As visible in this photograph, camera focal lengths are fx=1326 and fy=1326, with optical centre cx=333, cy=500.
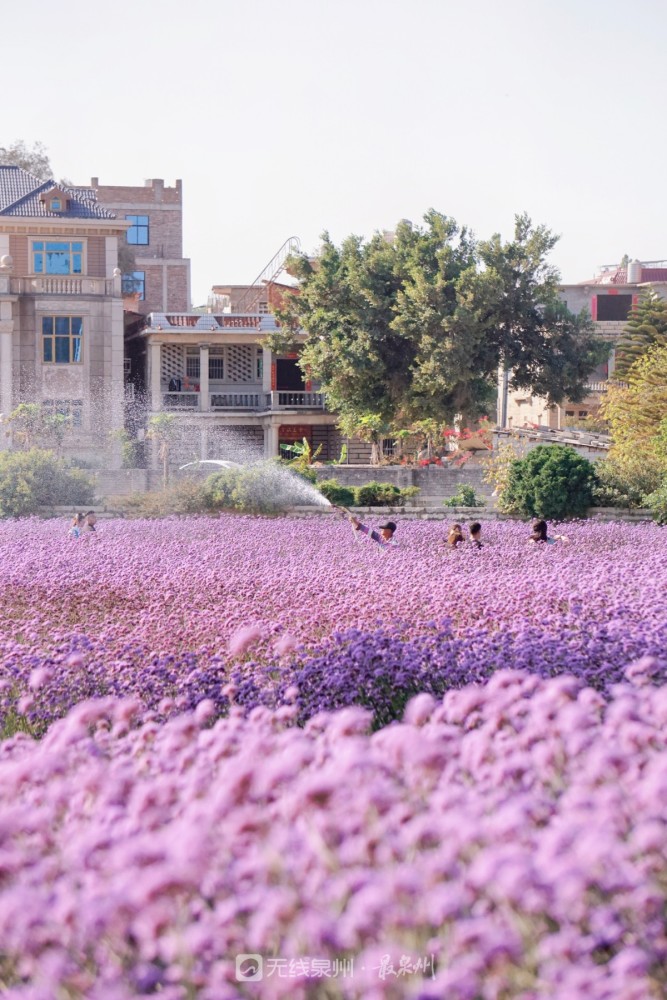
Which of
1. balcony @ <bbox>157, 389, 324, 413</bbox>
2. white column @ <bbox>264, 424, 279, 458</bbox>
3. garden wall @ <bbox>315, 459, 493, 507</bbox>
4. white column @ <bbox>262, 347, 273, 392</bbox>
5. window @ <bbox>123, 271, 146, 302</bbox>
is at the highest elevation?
window @ <bbox>123, 271, 146, 302</bbox>

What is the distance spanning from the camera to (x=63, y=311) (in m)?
45.8

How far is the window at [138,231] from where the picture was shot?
63219 millimetres

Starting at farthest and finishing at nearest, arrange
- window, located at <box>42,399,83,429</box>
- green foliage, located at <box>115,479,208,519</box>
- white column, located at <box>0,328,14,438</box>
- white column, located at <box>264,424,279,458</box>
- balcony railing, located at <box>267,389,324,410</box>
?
balcony railing, located at <box>267,389,324,410</box> < white column, located at <box>264,424,279,458</box> < window, located at <box>42,399,83,429</box> < white column, located at <box>0,328,14,438</box> < green foliage, located at <box>115,479,208,519</box>

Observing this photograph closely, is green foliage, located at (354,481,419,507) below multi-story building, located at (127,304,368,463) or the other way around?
below

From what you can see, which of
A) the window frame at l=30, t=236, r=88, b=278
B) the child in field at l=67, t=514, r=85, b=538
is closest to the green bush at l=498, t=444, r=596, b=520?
the child in field at l=67, t=514, r=85, b=538

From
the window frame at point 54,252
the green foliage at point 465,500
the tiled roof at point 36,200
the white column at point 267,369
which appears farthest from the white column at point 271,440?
the green foliage at point 465,500

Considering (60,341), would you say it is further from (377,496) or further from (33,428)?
(377,496)

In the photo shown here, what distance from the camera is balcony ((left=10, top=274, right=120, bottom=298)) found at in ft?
150

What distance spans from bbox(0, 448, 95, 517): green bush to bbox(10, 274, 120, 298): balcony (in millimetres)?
20642

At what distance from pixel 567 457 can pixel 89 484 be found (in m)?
9.42

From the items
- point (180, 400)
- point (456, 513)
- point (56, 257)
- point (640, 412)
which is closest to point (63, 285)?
point (56, 257)

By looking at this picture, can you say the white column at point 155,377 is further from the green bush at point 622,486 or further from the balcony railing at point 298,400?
the green bush at point 622,486

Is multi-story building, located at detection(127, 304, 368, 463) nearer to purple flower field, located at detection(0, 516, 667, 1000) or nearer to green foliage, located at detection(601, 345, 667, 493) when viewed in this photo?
green foliage, located at detection(601, 345, 667, 493)

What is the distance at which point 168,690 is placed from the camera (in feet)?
24.1
